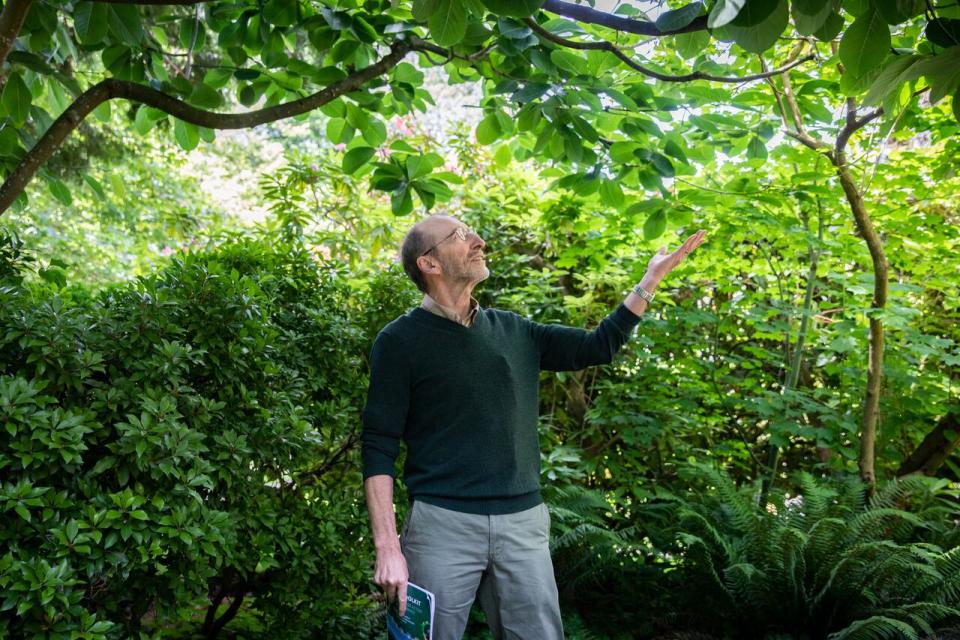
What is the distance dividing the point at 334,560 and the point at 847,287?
2809 millimetres

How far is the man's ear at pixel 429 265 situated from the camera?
2162 millimetres

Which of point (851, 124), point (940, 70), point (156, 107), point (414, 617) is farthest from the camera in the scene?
point (851, 124)

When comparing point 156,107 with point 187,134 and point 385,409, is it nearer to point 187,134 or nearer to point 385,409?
point 187,134

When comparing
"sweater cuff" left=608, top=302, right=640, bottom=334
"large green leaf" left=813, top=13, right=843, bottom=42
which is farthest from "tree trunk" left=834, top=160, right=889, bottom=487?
"large green leaf" left=813, top=13, right=843, bottom=42

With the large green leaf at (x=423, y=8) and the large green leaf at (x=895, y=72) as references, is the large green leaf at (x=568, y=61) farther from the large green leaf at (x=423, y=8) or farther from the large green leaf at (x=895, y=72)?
the large green leaf at (x=895, y=72)

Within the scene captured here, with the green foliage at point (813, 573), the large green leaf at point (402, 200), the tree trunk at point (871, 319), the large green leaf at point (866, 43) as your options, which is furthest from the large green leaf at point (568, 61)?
the green foliage at point (813, 573)

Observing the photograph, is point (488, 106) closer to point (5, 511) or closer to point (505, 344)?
point (505, 344)

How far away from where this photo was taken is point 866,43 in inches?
48.0

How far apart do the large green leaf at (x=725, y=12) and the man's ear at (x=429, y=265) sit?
126cm

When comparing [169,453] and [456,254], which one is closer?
[169,453]

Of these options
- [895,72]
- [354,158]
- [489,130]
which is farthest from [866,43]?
[354,158]

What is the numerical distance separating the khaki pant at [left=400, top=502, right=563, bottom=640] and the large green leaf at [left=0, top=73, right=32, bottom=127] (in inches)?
62.7

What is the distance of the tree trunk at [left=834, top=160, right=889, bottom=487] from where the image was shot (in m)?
3.54

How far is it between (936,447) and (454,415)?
128 inches
